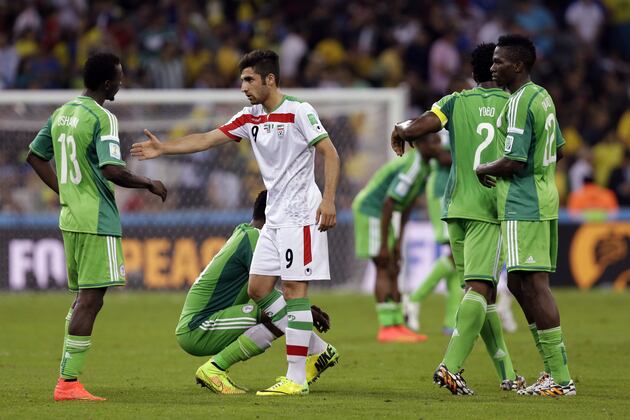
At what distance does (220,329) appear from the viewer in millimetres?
9820

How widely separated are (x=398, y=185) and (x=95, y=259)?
18.8 ft

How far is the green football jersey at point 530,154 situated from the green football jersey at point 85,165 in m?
2.68

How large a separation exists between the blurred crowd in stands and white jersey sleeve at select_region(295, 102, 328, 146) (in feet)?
45.3

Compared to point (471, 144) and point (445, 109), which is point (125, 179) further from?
point (471, 144)

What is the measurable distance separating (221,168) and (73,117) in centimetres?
1181

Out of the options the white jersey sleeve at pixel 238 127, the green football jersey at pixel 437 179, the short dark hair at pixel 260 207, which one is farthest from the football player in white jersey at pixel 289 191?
the green football jersey at pixel 437 179

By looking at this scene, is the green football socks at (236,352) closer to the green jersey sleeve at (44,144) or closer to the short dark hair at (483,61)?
the green jersey sleeve at (44,144)

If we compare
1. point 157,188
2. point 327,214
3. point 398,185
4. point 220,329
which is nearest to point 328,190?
point 327,214

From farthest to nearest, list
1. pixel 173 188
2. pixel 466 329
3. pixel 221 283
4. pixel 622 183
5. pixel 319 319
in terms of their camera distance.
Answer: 1. pixel 622 183
2. pixel 173 188
3. pixel 221 283
4. pixel 319 319
5. pixel 466 329

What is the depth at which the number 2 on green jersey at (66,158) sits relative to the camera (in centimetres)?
891

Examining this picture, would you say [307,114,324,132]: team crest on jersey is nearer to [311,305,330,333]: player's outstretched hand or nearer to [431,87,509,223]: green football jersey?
[431,87,509,223]: green football jersey

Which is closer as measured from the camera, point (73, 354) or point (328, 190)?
point (73, 354)

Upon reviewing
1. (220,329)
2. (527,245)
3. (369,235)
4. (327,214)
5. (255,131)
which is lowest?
(220,329)

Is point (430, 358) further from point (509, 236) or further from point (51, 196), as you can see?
point (51, 196)
